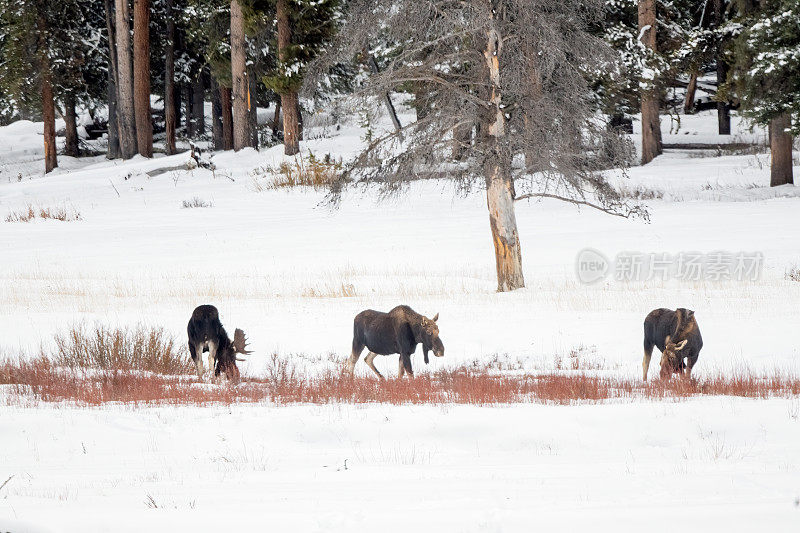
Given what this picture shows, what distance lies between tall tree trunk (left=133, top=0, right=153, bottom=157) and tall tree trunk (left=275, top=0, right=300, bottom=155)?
302 inches

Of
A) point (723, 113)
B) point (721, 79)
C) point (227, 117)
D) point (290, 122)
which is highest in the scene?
point (721, 79)

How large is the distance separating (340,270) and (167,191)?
14284mm

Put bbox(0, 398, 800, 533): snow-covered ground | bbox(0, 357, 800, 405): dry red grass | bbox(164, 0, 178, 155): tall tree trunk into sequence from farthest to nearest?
1. bbox(164, 0, 178, 155): tall tree trunk
2. bbox(0, 357, 800, 405): dry red grass
3. bbox(0, 398, 800, 533): snow-covered ground

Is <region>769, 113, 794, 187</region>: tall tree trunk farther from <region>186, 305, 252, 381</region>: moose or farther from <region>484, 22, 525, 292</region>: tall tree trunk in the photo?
<region>186, 305, 252, 381</region>: moose

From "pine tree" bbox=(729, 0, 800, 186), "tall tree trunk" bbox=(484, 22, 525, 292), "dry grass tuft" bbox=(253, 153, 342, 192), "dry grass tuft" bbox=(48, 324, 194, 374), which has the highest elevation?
"pine tree" bbox=(729, 0, 800, 186)

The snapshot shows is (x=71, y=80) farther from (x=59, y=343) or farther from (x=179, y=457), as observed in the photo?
(x=179, y=457)

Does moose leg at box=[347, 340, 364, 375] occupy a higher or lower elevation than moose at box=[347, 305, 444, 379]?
lower

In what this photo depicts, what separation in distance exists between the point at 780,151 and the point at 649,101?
6334 millimetres

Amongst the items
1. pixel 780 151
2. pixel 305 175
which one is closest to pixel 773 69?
pixel 780 151

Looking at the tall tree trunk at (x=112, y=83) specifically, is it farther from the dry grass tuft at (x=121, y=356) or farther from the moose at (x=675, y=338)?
the moose at (x=675, y=338)

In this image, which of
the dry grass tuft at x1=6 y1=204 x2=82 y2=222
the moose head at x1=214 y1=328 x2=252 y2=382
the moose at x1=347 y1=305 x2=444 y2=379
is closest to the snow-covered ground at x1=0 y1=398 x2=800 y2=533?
the moose at x1=347 y1=305 x2=444 y2=379

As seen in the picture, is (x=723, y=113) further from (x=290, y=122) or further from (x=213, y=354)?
(x=213, y=354)

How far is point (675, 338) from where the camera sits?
873 cm

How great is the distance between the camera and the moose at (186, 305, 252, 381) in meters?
9.20
